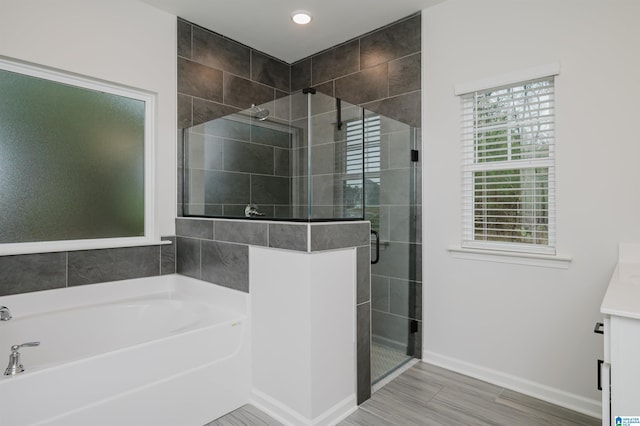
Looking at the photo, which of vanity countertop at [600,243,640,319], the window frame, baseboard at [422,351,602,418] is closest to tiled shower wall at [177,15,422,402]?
baseboard at [422,351,602,418]

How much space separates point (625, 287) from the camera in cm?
142

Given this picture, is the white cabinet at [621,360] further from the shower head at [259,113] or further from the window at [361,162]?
the shower head at [259,113]

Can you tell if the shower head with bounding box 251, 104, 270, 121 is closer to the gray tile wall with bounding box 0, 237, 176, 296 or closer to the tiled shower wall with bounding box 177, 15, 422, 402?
the tiled shower wall with bounding box 177, 15, 422, 402

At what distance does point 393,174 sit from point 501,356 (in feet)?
4.64

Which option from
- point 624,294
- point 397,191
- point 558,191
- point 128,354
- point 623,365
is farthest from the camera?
point 397,191

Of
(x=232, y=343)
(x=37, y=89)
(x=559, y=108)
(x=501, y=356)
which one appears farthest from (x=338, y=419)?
(x=37, y=89)

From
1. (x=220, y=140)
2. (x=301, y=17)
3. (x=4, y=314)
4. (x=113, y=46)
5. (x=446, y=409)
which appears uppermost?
(x=301, y=17)

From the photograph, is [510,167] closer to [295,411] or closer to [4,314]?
[295,411]

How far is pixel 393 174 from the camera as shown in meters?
2.70

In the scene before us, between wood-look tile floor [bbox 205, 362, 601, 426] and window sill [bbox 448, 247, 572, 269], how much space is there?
2.68ft

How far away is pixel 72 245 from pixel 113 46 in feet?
4.55

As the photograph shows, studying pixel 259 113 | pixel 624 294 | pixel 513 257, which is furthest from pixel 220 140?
pixel 624 294

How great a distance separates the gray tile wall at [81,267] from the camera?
2.21m

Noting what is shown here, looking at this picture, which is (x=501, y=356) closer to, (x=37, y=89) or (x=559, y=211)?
(x=559, y=211)
